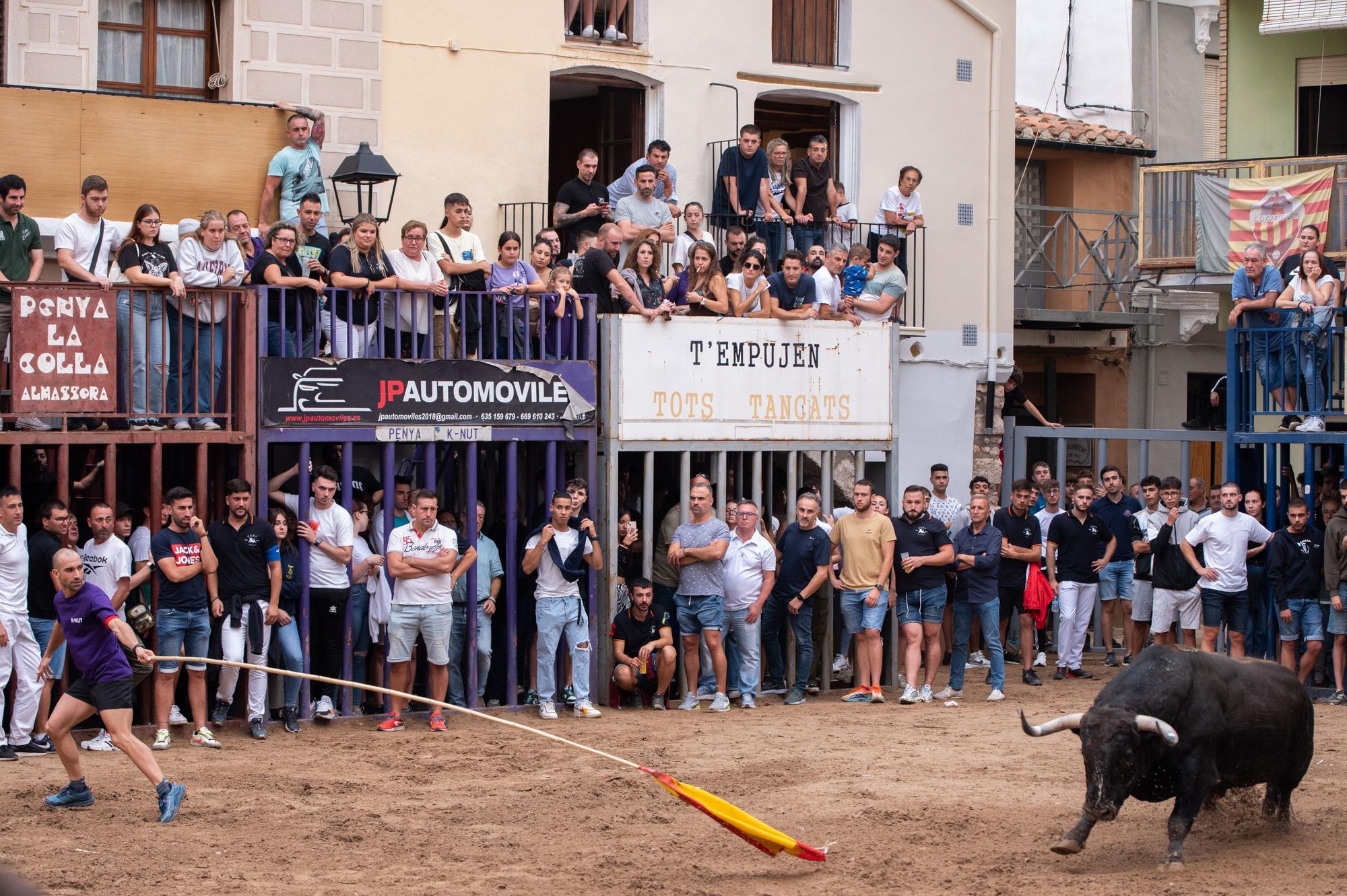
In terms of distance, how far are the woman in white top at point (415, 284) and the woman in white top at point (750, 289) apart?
2.88 m

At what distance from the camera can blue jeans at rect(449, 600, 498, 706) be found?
15.0m

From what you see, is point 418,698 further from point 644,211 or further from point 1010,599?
point 1010,599

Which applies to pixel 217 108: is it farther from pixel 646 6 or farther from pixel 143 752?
pixel 143 752

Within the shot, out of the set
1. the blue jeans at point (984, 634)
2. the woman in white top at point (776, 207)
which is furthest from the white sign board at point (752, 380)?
the woman in white top at point (776, 207)

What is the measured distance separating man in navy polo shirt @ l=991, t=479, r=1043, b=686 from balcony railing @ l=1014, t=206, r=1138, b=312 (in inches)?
370

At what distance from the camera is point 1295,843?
35.2ft

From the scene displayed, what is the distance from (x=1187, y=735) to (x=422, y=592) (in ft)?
21.0

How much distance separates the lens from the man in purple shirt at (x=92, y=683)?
36.0 ft

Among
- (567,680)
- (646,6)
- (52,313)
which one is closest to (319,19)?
(646,6)

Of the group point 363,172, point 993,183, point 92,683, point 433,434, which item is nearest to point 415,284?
point 433,434

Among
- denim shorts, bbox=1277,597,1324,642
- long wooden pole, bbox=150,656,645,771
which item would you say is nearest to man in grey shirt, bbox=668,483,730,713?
long wooden pole, bbox=150,656,645,771

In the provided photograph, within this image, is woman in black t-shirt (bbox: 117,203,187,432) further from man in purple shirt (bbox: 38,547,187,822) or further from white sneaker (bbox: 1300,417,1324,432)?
white sneaker (bbox: 1300,417,1324,432)

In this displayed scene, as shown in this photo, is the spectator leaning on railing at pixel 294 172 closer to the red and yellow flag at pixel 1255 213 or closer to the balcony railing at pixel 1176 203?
the balcony railing at pixel 1176 203

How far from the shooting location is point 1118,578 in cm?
1839
